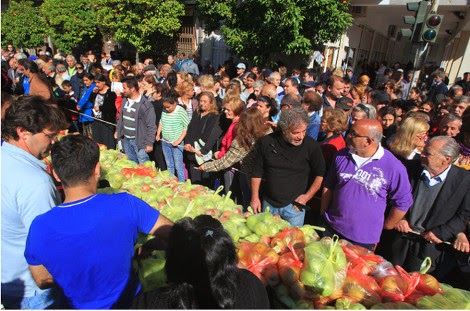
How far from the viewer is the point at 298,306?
209cm

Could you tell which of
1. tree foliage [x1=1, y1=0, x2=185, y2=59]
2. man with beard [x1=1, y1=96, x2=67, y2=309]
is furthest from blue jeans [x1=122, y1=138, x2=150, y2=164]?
tree foliage [x1=1, y1=0, x2=185, y2=59]

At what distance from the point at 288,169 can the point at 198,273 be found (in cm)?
227

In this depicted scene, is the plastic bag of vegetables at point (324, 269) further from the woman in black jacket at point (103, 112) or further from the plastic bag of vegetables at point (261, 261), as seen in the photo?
the woman in black jacket at point (103, 112)

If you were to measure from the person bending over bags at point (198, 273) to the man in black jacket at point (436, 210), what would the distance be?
230 centimetres

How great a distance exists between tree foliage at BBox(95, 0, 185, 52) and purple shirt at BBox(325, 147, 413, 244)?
457 inches

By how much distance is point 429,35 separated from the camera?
24.4ft

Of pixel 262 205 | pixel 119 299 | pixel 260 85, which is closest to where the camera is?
pixel 119 299

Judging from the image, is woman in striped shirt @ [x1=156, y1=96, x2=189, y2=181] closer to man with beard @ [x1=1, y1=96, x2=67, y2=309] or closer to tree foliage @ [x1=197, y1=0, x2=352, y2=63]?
man with beard @ [x1=1, y1=96, x2=67, y2=309]

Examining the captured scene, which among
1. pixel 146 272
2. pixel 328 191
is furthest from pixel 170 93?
pixel 146 272

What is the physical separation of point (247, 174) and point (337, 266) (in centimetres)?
223

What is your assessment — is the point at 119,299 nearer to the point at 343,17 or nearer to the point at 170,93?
the point at 170,93

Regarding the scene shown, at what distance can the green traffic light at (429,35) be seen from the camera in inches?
291

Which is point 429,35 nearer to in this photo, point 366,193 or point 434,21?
point 434,21

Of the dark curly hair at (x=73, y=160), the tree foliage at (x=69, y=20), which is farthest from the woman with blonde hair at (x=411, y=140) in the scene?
the tree foliage at (x=69, y=20)
